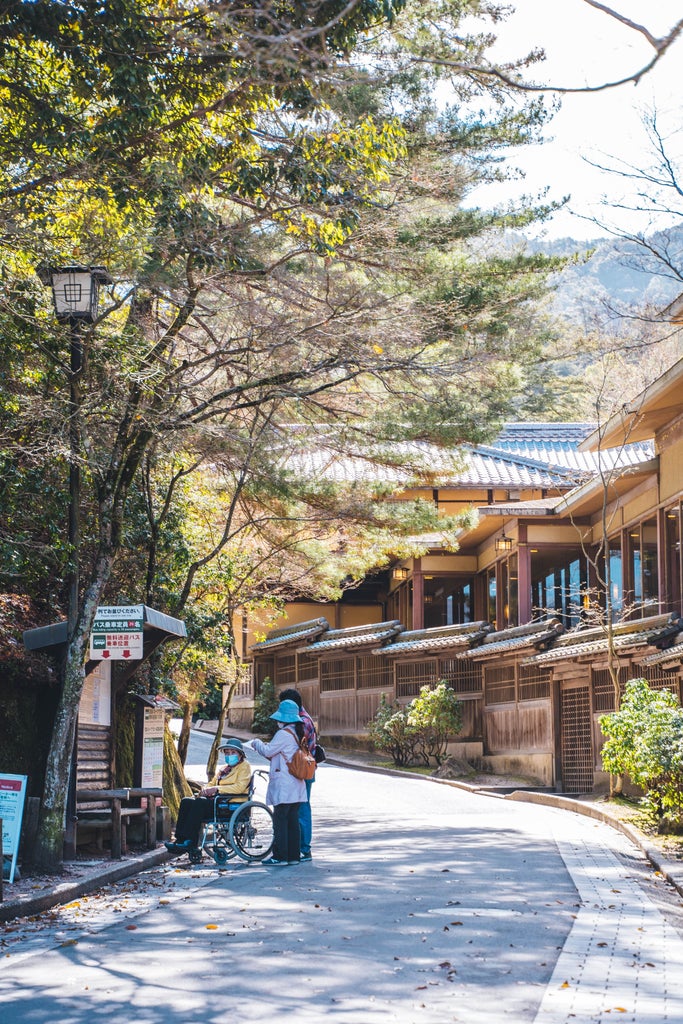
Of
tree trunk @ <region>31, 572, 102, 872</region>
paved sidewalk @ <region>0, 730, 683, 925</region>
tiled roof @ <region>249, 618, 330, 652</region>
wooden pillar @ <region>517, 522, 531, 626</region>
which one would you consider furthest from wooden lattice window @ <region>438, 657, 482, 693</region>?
tree trunk @ <region>31, 572, 102, 872</region>

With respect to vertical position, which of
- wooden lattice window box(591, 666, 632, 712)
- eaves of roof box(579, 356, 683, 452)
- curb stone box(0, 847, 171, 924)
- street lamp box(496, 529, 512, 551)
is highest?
eaves of roof box(579, 356, 683, 452)

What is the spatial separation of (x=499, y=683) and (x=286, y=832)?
1793 cm

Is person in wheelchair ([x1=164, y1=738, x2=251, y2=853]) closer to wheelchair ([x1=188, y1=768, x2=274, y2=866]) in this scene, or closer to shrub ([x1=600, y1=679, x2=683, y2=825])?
wheelchair ([x1=188, y1=768, x2=274, y2=866])

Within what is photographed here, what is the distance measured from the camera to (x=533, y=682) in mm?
28234

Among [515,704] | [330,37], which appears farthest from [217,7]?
[515,704]

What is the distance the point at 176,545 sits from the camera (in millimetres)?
18031

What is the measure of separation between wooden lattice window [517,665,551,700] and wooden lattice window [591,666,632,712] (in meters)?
2.31

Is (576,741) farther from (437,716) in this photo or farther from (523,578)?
(523,578)

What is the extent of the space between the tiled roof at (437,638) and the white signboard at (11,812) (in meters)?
20.4

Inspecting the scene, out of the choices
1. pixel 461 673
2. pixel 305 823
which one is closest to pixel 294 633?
pixel 461 673

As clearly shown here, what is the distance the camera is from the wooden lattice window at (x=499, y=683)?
2973 cm

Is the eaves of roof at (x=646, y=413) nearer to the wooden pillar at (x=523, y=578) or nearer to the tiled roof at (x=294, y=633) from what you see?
the wooden pillar at (x=523, y=578)

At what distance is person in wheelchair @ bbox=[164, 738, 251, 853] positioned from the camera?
1348 centimetres

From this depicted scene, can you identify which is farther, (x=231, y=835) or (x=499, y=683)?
(x=499, y=683)
